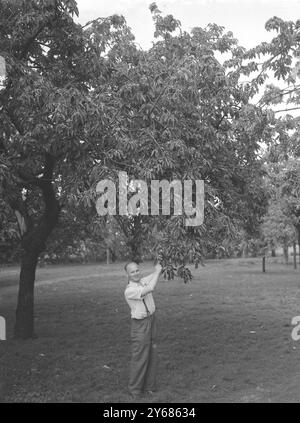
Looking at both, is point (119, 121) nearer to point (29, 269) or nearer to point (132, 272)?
point (132, 272)

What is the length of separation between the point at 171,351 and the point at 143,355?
11.6 feet

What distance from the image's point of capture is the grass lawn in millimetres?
8805

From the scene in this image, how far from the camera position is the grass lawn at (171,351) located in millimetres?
8805

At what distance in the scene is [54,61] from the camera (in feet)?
34.5

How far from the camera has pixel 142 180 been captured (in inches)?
320

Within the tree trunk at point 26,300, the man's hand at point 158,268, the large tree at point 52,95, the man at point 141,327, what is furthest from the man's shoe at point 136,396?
the tree trunk at point 26,300

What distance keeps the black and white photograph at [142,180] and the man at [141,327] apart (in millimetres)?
21

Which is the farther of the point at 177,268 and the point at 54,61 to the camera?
the point at 54,61

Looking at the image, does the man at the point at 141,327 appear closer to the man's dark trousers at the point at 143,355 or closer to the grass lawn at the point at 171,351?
the man's dark trousers at the point at 143,355

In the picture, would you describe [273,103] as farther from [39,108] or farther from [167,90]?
[39,108]

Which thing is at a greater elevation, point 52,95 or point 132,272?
point 52,95

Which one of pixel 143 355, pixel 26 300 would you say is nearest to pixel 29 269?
pixel 26 300
